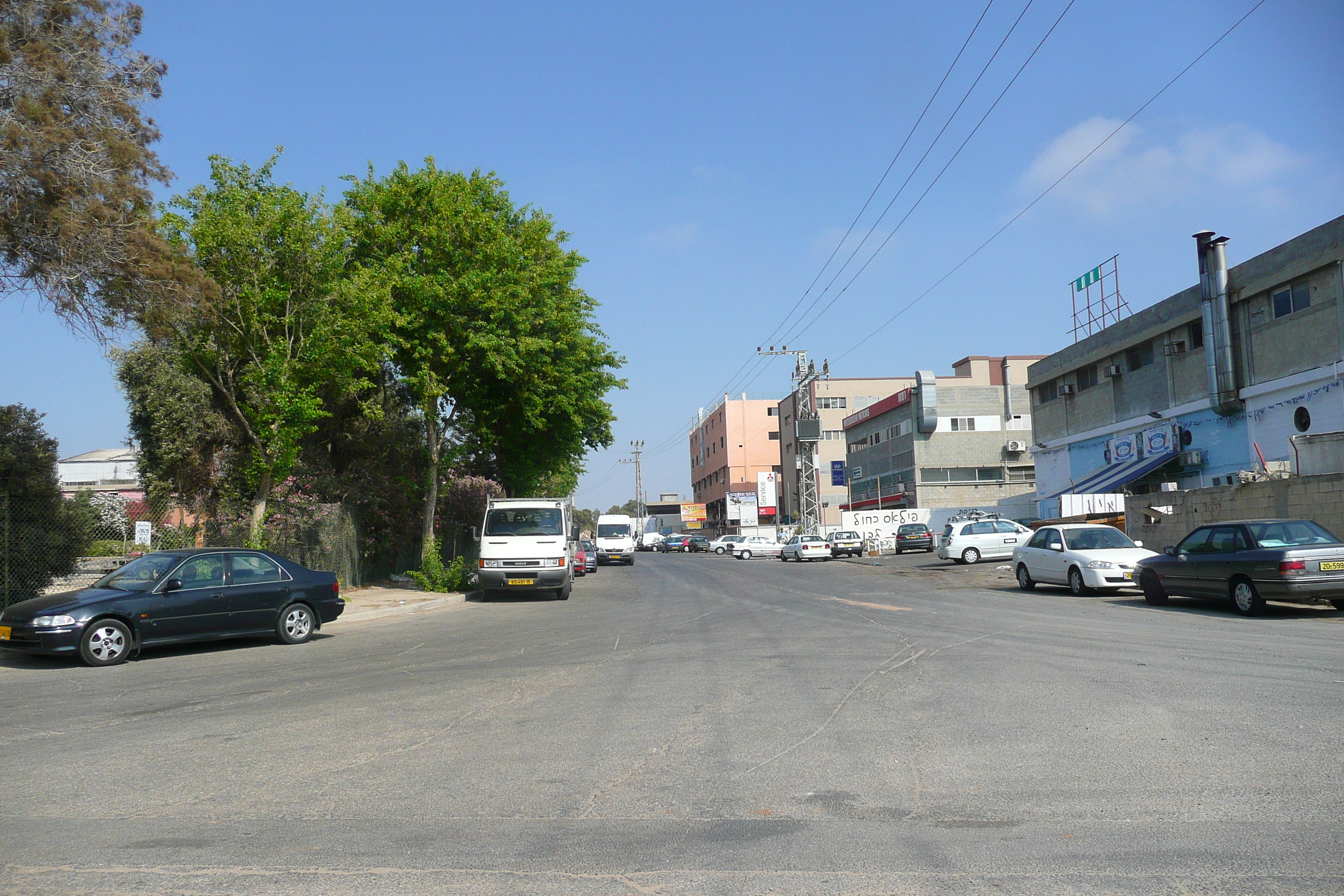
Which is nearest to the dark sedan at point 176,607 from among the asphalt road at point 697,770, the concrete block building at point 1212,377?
the asphalt road at point 697,770

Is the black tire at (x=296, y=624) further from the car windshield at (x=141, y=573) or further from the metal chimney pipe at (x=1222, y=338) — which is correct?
the metal chimney pipe at (x=1222, y=338)

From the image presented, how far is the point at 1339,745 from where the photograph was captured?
19.1ft

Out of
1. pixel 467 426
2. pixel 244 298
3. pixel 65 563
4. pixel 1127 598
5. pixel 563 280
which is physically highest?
pixel 563 280

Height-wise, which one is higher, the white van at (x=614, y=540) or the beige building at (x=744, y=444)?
the beige building at (x=744, y=444)

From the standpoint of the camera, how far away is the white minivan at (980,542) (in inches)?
1287

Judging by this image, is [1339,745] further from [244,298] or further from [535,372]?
[535,372]

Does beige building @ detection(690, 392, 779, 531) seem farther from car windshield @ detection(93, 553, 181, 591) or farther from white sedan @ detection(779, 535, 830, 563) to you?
car windshield @ detection(93, 553, 181, 591)

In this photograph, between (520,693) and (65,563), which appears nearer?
(520,693)

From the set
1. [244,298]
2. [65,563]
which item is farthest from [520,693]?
[244,298]

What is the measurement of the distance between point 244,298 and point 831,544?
34.6m

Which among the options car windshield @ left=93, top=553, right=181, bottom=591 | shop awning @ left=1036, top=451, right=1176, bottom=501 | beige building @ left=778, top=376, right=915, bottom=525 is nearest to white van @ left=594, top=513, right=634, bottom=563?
shop awning @ left=1036, top=451, right=1176, bottom=501

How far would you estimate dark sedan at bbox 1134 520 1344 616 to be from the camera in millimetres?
13305

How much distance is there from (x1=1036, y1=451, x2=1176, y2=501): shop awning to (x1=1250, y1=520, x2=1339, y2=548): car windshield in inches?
912

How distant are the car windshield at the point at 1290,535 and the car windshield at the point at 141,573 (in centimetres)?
1561
